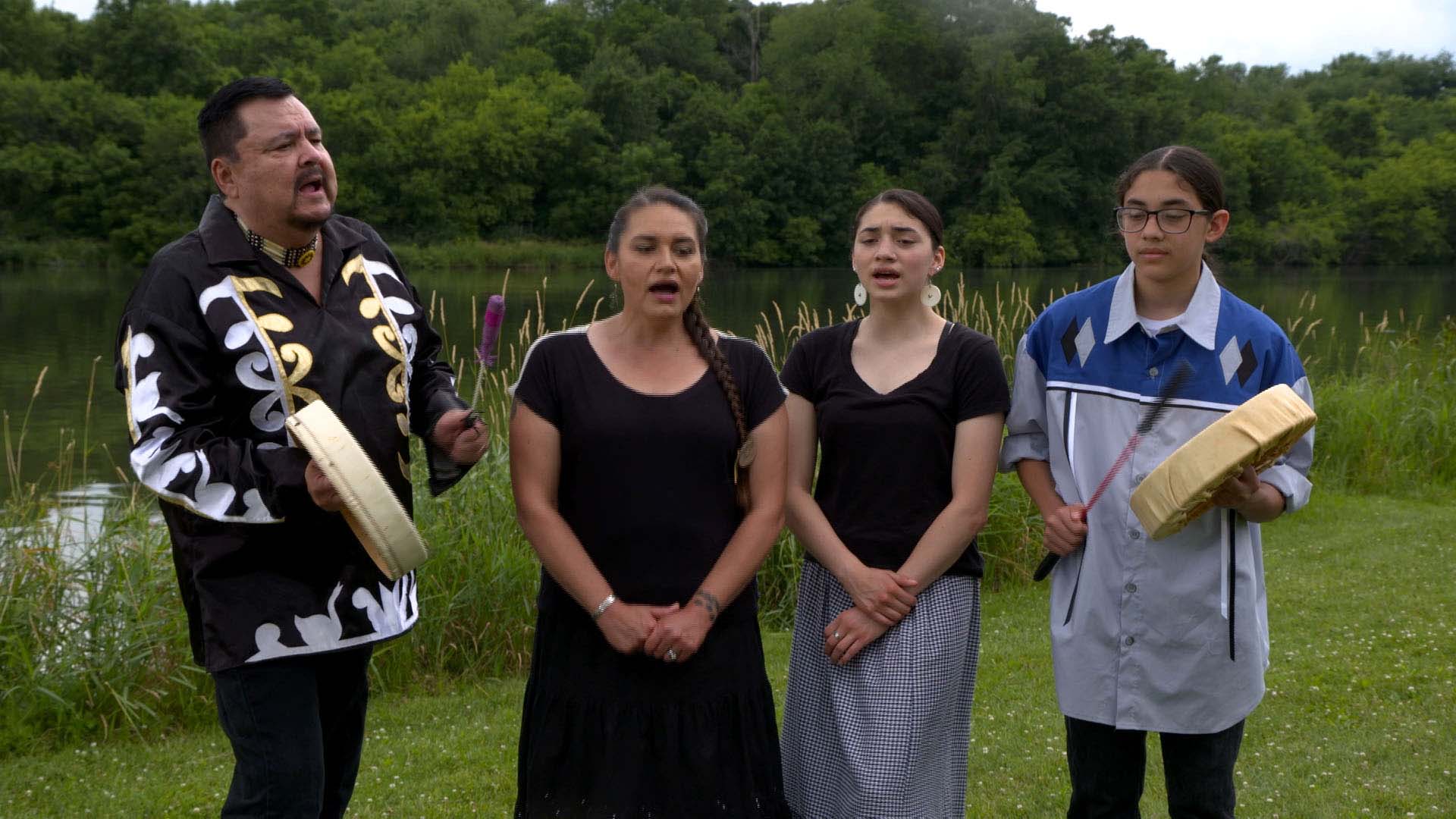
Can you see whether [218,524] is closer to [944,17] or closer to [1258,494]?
[1258,494]

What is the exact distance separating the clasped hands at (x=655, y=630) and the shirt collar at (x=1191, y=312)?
1195 millimetres

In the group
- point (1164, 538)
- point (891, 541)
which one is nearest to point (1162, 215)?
point (1164, 538)

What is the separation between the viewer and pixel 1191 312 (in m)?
2.95

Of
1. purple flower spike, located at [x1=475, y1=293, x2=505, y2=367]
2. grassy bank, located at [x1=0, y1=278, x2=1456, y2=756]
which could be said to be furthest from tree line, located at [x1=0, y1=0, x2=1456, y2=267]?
purple flower spike, located at [x1=475, y1=293, x2=505, y2=367]

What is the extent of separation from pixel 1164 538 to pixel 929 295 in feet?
2.96

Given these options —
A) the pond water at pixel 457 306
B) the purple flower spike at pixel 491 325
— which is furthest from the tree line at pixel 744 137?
the purple flower spike at pixel 491 325

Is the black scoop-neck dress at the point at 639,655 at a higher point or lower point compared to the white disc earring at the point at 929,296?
lower

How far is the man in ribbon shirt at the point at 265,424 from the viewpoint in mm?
2488

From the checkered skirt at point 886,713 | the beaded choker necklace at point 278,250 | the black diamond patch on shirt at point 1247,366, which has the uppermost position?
the beaded choker necklace at point 278,250

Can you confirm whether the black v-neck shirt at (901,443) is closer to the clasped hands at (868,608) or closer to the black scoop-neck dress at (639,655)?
the clasped hands at (868,608)

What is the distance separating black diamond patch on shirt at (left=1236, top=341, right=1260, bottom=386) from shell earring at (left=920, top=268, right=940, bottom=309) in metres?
0.79

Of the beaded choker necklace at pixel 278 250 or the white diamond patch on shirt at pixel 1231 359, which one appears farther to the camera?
the white diamond patch on shirt at pixel 1231 359

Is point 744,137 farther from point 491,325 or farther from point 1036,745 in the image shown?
point 491,325

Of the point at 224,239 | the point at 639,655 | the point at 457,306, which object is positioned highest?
the point at 224,239
